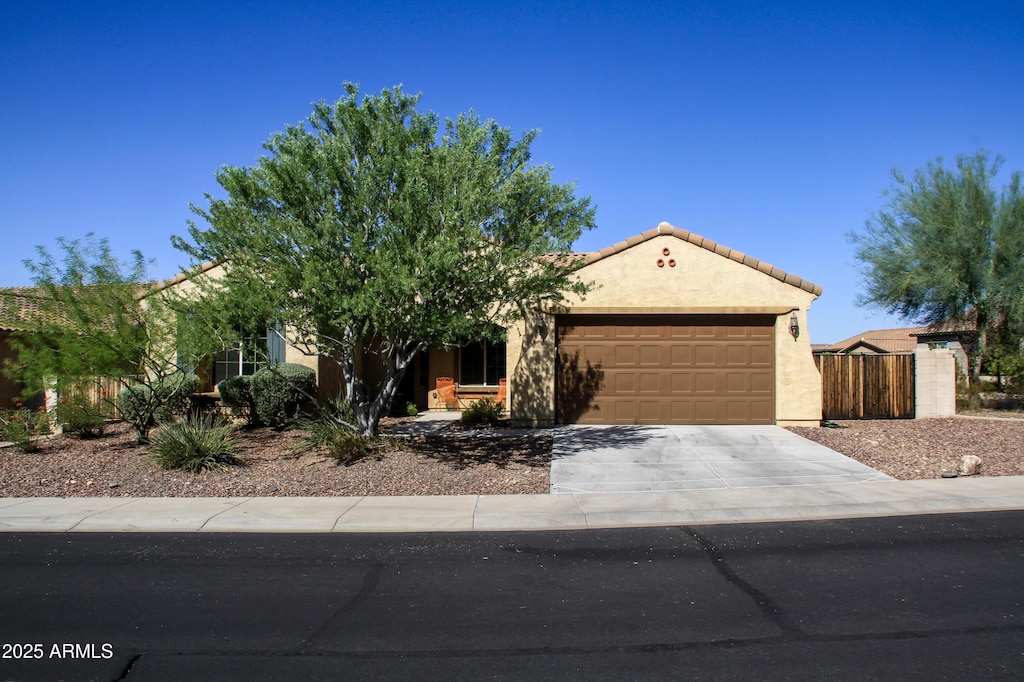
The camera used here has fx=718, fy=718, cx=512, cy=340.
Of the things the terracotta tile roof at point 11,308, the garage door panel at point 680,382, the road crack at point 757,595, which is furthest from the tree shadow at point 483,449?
the terracotta tile roof at point 11,308

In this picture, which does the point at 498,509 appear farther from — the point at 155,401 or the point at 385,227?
the point at 155,401

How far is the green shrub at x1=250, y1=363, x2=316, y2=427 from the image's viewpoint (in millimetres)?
15211

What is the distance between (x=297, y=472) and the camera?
35.9 feet

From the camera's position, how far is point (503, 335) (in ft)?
39.1

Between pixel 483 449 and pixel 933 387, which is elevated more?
pixel 933 387

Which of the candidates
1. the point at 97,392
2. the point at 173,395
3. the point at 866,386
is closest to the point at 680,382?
the point at 866,386

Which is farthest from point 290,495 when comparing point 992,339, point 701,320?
point 992,339

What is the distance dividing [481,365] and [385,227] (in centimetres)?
892

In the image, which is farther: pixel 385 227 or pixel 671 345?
pixel 671 345

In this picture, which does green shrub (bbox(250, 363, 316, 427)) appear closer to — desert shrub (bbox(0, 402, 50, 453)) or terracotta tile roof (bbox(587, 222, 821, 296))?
desert shrub (bbox(0, 402, 50, 453))

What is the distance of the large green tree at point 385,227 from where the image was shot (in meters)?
9.59

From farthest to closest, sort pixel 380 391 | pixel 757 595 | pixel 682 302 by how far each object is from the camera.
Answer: pixel 682 302 → pixel 380 391 → pixel 757 595

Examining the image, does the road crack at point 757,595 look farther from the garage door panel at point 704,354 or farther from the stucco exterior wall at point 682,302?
the garage door panel at point 704,354

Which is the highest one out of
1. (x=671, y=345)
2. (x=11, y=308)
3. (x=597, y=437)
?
(x=11, y=308)
